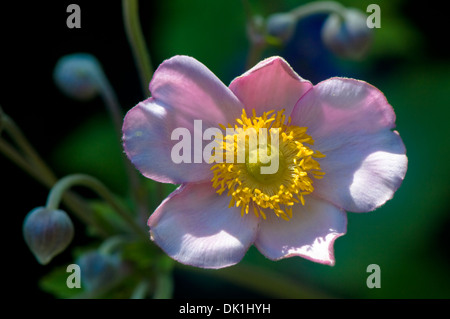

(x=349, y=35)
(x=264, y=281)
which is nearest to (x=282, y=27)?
(x=349, y=35)

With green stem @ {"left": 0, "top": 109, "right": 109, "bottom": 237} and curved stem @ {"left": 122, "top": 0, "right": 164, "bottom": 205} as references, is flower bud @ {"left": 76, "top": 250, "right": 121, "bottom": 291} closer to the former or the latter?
green stem @ {"left": 0, "top": 109, "right": 109, "bottom": 237}

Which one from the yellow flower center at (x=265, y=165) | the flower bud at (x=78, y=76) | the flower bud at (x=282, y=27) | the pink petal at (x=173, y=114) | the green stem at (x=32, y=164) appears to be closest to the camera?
the pink petal at (x=173, y=114)

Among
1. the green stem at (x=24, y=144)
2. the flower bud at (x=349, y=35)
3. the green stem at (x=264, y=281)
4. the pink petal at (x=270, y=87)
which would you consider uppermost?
the flower bud at (x=349, y=35)

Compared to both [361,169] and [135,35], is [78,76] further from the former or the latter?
[361,169]

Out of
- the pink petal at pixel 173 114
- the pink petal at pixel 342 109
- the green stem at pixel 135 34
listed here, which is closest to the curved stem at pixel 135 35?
the green stem at pixel 135 34

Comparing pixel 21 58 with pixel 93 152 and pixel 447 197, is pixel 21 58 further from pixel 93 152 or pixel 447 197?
pixel 447 197

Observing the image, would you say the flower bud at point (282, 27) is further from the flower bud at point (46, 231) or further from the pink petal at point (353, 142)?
the flower bud at point (46, 231)

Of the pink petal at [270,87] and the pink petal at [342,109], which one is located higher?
the pink petal at [270,87]
